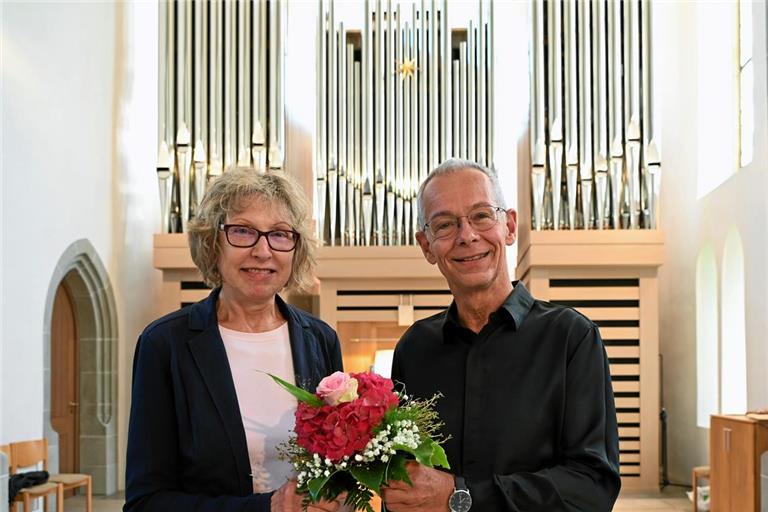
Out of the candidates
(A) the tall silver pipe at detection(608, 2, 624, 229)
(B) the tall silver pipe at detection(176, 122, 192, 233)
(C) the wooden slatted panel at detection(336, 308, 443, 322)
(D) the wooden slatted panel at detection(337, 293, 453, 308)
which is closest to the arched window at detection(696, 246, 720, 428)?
(A) the tall silver pipe at detection(608, 2, 624, 229)

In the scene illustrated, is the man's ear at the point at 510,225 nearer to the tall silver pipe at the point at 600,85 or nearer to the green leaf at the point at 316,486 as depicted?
the green leaf at the point at 316,486

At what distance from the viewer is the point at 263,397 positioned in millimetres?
2582

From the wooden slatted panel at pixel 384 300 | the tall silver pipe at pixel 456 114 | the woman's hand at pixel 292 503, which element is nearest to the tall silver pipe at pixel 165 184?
the wooden slatted panel at pixel 384 300

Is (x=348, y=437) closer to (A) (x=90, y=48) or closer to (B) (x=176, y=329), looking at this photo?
(B) (x=176, y=329)

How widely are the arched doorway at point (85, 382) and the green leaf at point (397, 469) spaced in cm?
851

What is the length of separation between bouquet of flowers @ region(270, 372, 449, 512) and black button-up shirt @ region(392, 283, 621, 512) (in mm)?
241

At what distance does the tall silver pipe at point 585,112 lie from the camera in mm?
10312

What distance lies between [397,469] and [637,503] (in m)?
7.78

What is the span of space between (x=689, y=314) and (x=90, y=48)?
7.34m

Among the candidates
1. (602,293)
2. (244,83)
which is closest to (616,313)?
(602,293)

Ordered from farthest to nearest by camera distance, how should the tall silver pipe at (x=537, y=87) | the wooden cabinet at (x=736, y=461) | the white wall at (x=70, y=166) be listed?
the tall silver pipe at (x=537, y=87) < the white wall at (x=70, y=166) < the wooden cabinet at (x=736, y=461)

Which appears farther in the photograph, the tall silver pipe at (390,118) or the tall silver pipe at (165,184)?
the tall silver pipe at (390,118)

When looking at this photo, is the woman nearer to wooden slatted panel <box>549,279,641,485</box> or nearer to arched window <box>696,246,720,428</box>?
wooden slatted panel <box>549,279,641,485</box>

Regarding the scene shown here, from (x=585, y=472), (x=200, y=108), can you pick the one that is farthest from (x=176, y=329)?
(x=200, y=108)
